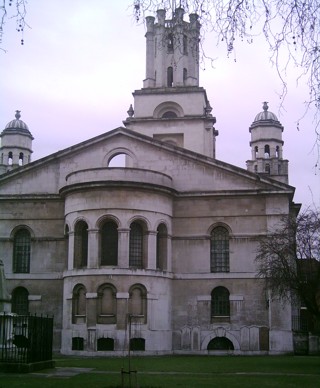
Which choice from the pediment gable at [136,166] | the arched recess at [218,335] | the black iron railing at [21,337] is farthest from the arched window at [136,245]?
the black iron railing at [21,337]

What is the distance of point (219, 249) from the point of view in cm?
3753

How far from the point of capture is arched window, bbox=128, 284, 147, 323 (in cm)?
3450

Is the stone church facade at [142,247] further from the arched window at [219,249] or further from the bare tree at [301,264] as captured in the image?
the bare tree at [301,264]

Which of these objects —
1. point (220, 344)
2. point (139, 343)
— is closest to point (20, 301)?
point (139, 343)

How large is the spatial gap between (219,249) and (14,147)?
29905 millimetres

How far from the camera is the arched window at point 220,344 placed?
3612 cm

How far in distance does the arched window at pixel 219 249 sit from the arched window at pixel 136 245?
4623mm

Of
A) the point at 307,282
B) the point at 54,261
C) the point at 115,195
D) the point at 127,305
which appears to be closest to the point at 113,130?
the point at 115,195

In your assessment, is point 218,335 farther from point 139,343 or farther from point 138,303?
point 138,303

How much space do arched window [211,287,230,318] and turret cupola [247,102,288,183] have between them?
20072 mm

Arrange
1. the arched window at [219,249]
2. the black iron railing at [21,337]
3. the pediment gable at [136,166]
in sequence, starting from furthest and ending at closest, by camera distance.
A: the pediment gable at [136,166] < the arched window at [219,249] < the black iron railing at [21,337]

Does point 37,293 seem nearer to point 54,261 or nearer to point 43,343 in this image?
point 54,261

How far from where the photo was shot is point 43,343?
72.1 ft

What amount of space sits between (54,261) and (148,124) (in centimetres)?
1353
